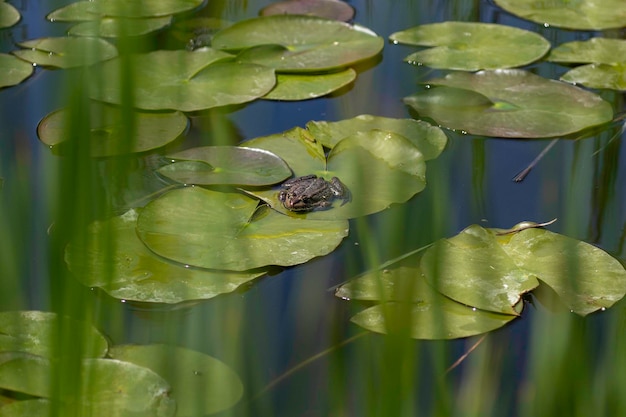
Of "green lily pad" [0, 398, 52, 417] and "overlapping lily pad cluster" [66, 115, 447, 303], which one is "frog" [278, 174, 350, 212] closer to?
"overlapping lily pad cluster" [66, 115, 447, 303]

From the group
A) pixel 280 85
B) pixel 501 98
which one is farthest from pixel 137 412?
pixel 501 98

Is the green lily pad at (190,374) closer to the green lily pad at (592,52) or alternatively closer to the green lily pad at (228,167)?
the green lily pad at (228,167)

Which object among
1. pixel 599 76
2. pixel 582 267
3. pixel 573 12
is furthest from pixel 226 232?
pixel 573 12

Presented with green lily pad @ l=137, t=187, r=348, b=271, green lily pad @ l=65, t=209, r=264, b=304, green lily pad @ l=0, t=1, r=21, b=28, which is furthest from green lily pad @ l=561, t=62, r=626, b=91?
green lily pad @ l=0, t=1, r=21, b=28

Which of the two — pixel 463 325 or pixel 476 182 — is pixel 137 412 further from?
pixel 476 182

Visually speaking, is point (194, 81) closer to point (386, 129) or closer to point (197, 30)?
point (197, 30)

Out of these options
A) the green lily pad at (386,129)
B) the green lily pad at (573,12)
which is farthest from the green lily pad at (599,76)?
the green lily pad at (386,129)
